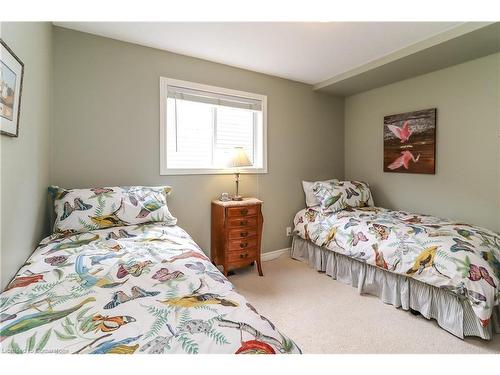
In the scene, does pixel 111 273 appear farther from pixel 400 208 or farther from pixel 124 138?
pixel 400 208

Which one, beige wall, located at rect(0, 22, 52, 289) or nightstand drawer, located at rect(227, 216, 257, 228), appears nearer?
beige wall, located at rect(0, 22, 52, 289)

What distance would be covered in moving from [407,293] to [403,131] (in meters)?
1.97

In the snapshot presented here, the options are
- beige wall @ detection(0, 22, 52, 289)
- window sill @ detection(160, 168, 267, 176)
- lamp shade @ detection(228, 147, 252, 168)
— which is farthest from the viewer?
lamp shade @ detection(228, 147, 252, 168)

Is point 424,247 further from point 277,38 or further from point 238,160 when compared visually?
point 277,38

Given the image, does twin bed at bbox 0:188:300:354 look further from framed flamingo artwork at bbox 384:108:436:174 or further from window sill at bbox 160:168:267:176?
framed flamingo artwork at bbox 384:108:436:174

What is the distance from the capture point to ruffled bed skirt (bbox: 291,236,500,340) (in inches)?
70.4

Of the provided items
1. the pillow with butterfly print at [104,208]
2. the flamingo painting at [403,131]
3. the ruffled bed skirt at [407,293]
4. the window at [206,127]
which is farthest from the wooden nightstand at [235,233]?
the flamingo painting at [403,131]

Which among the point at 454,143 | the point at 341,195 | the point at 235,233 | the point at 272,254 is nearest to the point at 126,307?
the point at 235,233

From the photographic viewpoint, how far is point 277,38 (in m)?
2.30

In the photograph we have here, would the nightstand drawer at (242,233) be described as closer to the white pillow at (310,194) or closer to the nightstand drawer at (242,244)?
the nightstand drawer at (242,244)

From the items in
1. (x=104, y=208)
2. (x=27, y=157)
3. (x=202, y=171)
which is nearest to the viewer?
(x=27, y=157)

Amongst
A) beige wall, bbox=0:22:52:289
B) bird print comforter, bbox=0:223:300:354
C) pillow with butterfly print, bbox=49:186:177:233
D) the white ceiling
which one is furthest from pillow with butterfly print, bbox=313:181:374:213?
beige wall, bbox=0:22:52:289

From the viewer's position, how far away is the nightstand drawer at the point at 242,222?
107 inches

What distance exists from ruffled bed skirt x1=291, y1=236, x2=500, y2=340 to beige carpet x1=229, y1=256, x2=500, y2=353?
7cm
